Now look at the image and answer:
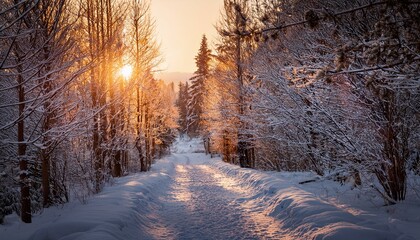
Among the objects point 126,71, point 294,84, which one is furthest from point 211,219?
point 126,71

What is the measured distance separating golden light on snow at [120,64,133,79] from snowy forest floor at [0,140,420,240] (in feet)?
22.1

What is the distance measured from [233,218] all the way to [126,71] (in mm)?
10314

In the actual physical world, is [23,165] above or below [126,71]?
below

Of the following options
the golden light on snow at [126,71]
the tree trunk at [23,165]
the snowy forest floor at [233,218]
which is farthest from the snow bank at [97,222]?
the golden light on snow at [126,71]

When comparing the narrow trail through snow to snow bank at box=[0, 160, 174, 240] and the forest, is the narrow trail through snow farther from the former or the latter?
the forest

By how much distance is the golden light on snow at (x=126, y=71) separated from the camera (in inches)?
535

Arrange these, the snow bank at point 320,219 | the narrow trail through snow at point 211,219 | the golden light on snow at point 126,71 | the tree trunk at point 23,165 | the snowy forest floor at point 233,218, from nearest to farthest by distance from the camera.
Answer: the snow bank at point 320,219
the snowy forest floor at point 233,218
the narrow trail through snow at point 211,219
the tree trunk at point 23,165
the golden light on snow at point 126,71

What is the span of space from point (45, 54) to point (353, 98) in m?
6.61

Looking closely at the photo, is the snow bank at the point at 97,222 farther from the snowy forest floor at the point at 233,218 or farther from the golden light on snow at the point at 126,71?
the golden light on snow at the point at 126,71

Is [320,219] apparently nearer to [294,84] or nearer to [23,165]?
[294,84]

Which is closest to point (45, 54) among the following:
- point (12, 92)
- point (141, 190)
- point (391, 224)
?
point (12, 92)

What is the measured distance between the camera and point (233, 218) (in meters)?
6.26

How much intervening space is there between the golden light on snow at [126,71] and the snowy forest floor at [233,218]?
6.74 m

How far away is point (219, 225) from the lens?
5758 millimetres
